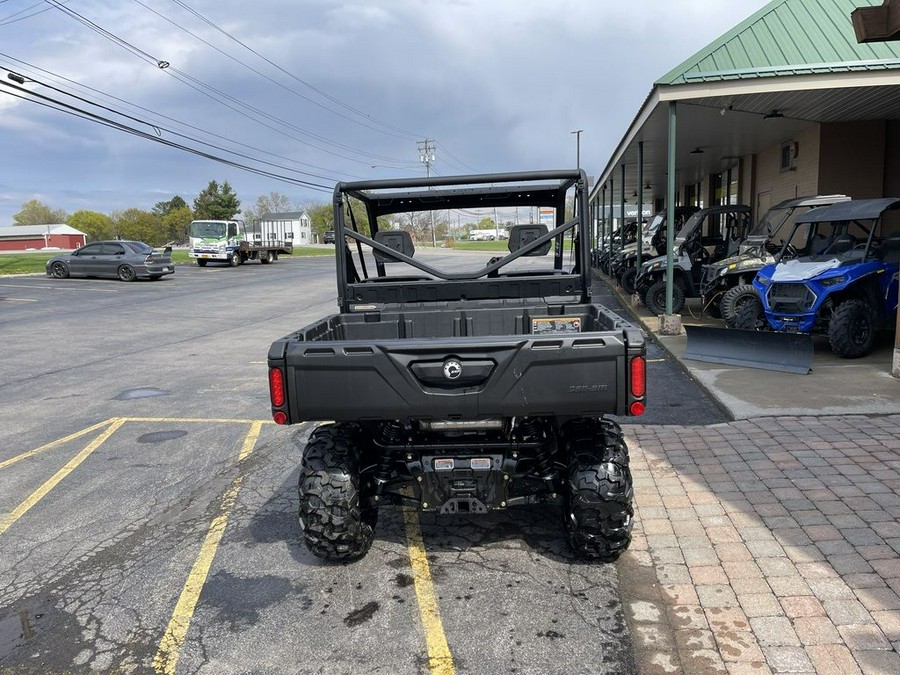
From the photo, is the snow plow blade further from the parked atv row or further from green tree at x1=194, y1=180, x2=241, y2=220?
green tree at x1=194, y1=180, x2=241, y2=220

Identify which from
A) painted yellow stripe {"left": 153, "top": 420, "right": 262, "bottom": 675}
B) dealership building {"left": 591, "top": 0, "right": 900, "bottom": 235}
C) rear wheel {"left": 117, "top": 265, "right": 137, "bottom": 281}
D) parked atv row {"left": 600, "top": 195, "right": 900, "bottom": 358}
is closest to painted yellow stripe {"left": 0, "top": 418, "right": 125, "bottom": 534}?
painted yellow stripe {"left": 153, "top": 420, "right": 262, "bottom": 675}

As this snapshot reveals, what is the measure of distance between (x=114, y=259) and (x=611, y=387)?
2938 centimetres

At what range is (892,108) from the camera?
1188 cm

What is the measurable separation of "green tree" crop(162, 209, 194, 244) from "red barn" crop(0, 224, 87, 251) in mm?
20052

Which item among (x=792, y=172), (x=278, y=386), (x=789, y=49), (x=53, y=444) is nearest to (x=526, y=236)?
(x=278, y=386)

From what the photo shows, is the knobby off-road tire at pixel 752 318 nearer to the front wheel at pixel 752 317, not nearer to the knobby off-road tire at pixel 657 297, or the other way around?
the front wheel at pixel 752 317

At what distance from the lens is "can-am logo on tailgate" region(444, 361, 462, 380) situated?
3.45 metres

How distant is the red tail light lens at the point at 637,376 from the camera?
135 inches

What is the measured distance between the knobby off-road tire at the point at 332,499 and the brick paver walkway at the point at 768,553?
4.94 ft

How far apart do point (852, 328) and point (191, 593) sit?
26.1ft

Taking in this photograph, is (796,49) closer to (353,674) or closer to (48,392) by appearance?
(353,674)

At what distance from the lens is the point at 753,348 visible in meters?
8.63

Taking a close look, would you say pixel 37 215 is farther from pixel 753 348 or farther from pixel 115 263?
pixel 753 348

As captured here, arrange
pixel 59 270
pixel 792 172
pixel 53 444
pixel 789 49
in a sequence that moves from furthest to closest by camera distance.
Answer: pixel 59 270
pixel 792 172
pixel 789 49
pixel 53 444
